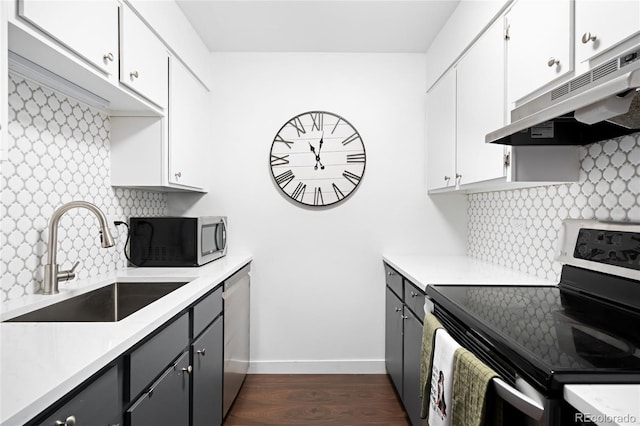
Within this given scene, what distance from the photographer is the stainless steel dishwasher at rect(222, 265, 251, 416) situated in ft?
7.15

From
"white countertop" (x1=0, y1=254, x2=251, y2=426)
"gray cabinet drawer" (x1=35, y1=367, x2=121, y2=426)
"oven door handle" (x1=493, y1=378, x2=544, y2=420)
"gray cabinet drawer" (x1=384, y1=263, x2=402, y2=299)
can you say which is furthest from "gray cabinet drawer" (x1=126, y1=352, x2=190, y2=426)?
"gray cabinet drawer" (x1=384, y1=263, x2=402, y2=299)

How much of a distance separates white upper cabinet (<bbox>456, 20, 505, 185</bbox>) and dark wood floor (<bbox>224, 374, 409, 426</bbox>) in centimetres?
151

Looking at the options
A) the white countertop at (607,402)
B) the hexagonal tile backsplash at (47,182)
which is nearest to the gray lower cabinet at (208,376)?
the hexagonal tile backsplash at (47,182)

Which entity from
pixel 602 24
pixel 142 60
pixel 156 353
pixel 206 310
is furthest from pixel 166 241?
pixel 602 24

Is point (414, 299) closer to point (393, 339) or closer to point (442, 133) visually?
point (393, 339)

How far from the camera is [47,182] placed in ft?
5.27

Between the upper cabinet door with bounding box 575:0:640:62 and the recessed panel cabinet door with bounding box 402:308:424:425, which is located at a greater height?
the upper cabinet door with bounding box 575:0:640:62

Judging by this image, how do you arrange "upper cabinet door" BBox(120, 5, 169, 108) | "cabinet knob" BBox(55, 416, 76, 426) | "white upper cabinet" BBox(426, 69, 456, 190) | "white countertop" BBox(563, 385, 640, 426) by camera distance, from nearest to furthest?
"white countertop" BBox(563, 385, 640, 426)
"cabinet knob" BBox(55, 416, 76, 426)
"upper cabinet door" BBox(120, 5, 169, 108)
"white upper cabinet" BBox(426, 69, 456, 190)

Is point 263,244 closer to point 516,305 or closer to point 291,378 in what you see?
point 291,378

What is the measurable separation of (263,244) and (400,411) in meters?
1.48

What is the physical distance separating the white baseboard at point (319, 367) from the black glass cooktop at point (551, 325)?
5.00 ft

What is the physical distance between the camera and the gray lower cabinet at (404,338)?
192 centimetres

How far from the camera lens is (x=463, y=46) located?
211 centimetres

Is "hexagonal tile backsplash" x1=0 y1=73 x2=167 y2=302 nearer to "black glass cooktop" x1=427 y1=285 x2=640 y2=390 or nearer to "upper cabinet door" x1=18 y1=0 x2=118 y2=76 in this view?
"upper cabinet door" x1=18 y1=0 x2=118 y2=76
